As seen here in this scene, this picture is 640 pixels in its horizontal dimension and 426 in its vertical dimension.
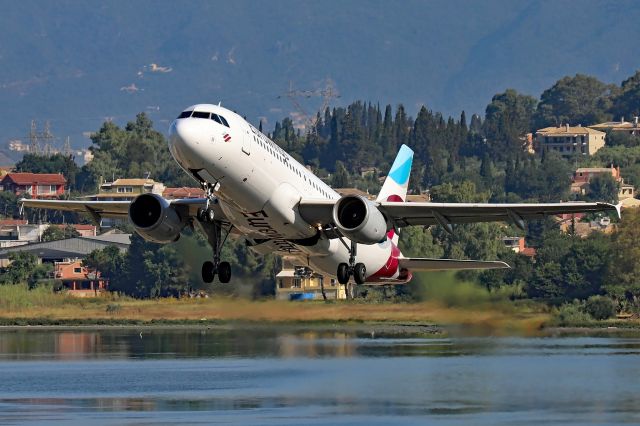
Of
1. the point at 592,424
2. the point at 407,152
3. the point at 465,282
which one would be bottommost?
the point at 592,424

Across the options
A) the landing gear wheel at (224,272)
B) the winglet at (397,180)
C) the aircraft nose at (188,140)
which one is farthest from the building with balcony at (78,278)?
the aircraft nose at (188,140)

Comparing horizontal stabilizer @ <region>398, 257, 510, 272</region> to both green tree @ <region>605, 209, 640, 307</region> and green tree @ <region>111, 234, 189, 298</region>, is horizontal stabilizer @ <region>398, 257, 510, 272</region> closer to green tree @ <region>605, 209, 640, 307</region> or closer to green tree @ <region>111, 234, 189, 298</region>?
green tree @ <region>605, 209, 640, 307</region>

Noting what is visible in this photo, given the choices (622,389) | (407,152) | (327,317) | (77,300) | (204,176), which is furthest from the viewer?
(77,300)

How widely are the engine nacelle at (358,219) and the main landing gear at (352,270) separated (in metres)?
3.63


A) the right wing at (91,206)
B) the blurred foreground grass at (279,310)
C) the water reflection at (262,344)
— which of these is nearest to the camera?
the right wing at (91,206)

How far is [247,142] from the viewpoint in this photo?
211ft

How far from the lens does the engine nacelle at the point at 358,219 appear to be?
223ft

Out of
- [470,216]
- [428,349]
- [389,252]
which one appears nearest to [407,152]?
[389,252]

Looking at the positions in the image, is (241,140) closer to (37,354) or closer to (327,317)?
(327,317)

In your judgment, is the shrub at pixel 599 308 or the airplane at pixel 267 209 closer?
the airplane at pixel 267 209

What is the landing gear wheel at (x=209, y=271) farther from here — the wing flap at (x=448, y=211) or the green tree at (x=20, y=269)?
the green tree at (x=20, y=269)

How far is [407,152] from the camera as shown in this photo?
88.4 meters

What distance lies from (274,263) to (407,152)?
40580 mm

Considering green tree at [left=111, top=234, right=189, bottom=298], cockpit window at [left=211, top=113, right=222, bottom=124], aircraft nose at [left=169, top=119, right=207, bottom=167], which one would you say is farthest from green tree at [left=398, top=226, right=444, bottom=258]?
aircraft nose at [left=169, top=119, right=207, bottom=167]
